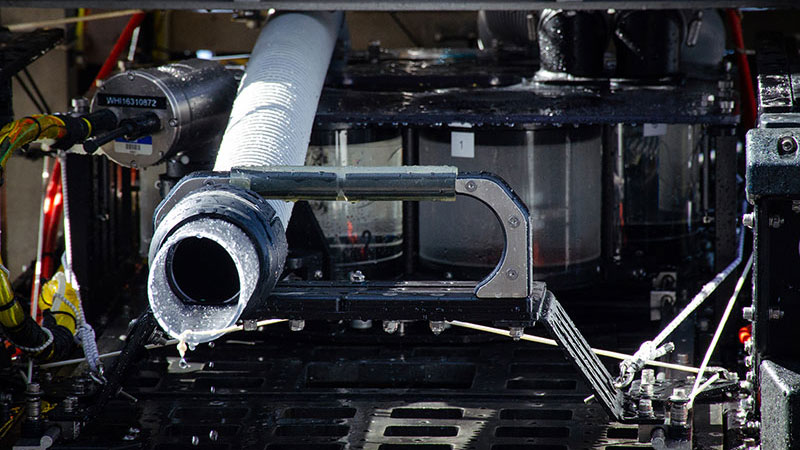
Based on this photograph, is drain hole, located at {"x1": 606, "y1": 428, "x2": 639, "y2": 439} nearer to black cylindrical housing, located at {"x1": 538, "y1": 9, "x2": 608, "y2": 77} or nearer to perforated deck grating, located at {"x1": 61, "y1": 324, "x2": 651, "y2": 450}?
perforated deck grating, located at {"x1": 61, "y1": 324, "x2": 651, "y2": 450}

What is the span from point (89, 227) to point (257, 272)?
6.73 ft

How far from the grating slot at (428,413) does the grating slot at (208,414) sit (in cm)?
42

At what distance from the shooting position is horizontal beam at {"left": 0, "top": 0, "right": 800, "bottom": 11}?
12.9ft

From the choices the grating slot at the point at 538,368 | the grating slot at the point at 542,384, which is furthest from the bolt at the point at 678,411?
the grating slot at the point at 538,368

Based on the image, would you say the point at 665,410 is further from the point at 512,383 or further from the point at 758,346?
the point at 512,383

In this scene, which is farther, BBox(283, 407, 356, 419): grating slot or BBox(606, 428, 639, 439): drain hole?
BBox(283, 407, 356, 419): grating slot

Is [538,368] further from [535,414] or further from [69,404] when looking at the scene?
[69,404]

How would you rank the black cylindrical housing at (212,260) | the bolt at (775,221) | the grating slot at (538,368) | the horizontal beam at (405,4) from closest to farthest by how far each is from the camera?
1. the black cylindrical housing at (212,260)
2. the bolt at (775,221)
3. the grating slot at (538,368)
4. the horizontal beam at (405,4)

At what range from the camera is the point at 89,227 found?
4.14 meters

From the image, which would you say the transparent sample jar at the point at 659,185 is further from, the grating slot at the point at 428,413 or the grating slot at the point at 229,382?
the grating slot at the point at 229,382

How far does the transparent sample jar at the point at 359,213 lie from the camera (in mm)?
4184

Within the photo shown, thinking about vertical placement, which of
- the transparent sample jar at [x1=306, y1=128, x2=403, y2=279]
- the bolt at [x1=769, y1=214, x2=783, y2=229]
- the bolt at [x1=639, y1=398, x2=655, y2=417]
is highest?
the bolt at [x1=769, y1=214, x2=783, y2=229]

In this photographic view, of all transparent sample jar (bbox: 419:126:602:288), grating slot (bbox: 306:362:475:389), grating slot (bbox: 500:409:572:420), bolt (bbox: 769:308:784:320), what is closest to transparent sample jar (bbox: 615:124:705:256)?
transparent sample jar (bbox: 419:126:602:288)

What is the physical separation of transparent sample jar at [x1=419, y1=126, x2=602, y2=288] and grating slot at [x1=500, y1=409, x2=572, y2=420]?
90 centimetres
